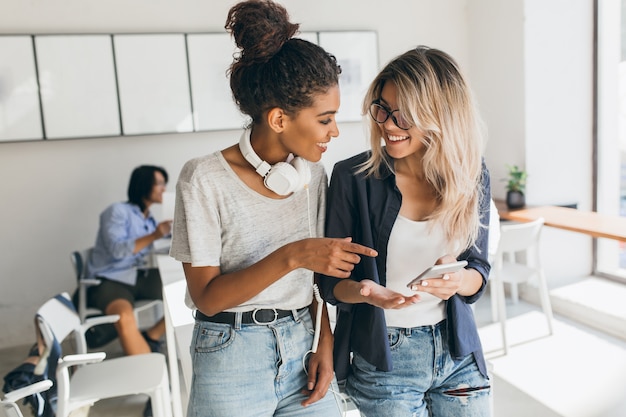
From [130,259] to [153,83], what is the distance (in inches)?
51.8

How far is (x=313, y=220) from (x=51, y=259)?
346cm

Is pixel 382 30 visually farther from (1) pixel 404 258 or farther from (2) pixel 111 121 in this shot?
(1) pixel 404 258

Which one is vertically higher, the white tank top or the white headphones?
the white headphones

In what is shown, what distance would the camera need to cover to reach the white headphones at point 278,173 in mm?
1172

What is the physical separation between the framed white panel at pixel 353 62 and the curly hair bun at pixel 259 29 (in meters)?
3.39

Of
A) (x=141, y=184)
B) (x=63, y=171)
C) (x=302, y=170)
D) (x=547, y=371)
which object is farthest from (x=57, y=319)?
(x=547, y=371)

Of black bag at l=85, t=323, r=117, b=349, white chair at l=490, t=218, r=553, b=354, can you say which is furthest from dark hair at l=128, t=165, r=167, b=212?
white chair at l=490, t=218, r=553, b=354

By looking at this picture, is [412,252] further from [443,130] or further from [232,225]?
[232,225]

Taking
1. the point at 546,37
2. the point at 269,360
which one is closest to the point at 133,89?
the point at 546,37

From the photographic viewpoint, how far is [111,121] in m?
4.12

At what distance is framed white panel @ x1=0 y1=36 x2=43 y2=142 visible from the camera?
390cm

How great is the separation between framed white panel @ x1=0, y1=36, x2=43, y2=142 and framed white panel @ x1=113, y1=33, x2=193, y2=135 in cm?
56

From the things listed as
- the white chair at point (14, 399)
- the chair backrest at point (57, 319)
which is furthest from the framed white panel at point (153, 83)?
the white chair at point (14, 399)

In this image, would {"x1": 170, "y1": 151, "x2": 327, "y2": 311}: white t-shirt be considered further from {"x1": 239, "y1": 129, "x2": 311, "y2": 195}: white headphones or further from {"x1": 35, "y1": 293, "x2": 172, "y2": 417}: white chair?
{"x1": 35, "y1": 293, "x2": 172, "y2": 417}: white chair
